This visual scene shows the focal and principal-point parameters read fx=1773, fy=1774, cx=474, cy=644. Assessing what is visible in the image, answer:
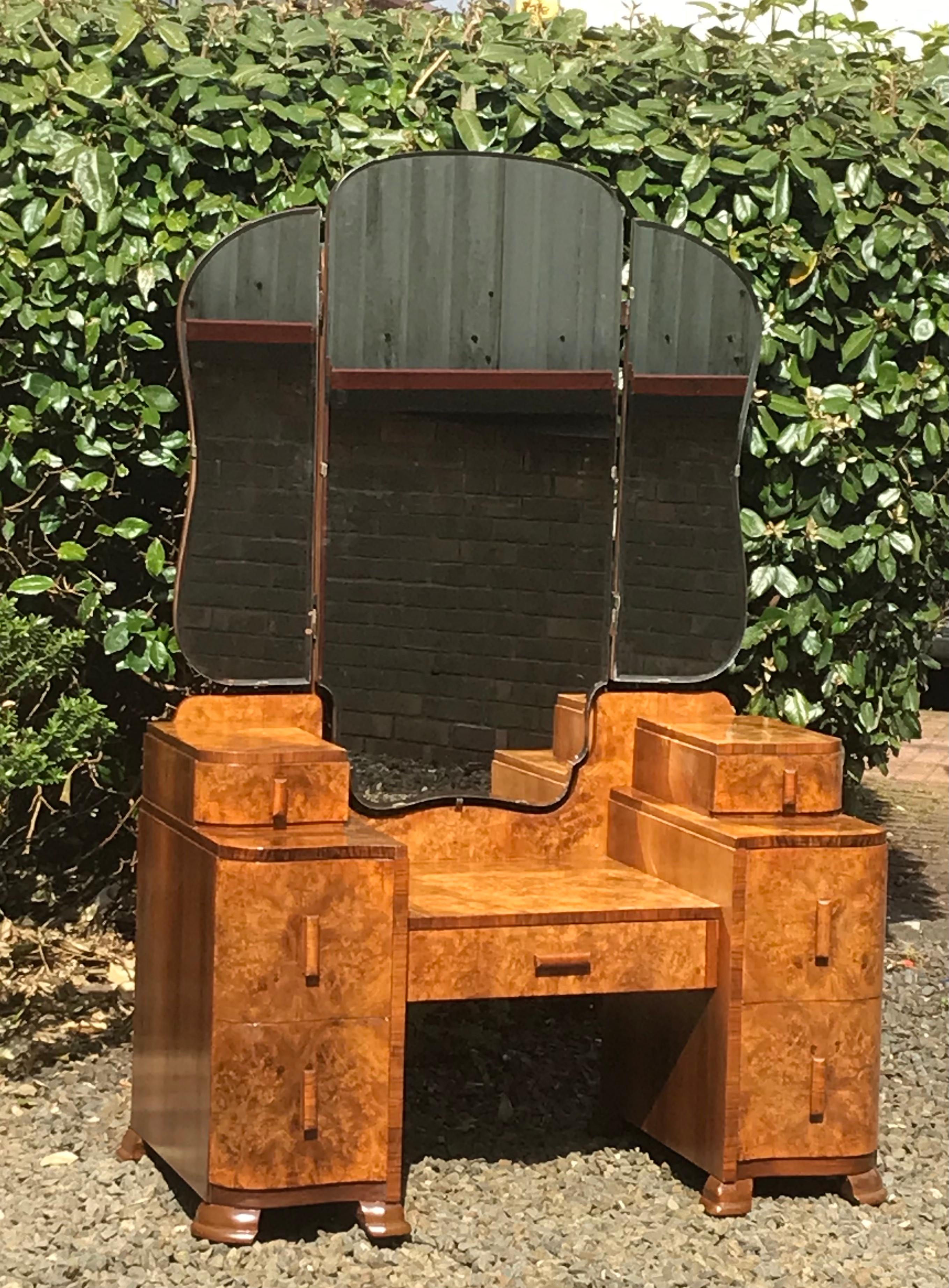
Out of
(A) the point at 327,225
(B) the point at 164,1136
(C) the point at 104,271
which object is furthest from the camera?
(C) the point at 104,271

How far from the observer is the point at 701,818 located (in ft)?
12.1

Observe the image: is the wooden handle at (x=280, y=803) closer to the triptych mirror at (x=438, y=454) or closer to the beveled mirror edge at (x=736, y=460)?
the triptych mirror at (x=438, y=454)

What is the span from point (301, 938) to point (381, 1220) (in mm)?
571

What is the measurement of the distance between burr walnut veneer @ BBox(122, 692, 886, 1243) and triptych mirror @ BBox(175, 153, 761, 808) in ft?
0.43

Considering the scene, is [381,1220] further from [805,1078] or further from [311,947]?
[805,1078]

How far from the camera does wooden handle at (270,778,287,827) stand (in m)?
3.38

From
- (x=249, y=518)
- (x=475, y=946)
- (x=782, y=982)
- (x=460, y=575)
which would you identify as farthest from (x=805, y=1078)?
(x=249, y=518)

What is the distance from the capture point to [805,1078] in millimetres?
3559

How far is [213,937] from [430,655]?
88 centimetres

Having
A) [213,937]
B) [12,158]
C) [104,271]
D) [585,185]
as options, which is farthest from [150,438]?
[213,937]

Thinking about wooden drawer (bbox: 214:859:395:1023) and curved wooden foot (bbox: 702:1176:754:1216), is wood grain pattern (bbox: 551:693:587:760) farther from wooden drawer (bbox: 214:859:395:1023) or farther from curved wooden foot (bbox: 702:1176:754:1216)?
curved wooden foot (bbox: 702:1176:754:1216)

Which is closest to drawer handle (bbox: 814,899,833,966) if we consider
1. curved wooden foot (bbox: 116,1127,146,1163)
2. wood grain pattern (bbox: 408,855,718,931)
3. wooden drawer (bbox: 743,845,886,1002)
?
wooden drawer (bbox: 743,845,886,1002)

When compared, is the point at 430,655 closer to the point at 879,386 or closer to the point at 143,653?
the point at 143,653

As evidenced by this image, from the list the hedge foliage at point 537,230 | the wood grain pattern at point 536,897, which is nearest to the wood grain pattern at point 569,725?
the wood grain pattern at point 536,897
